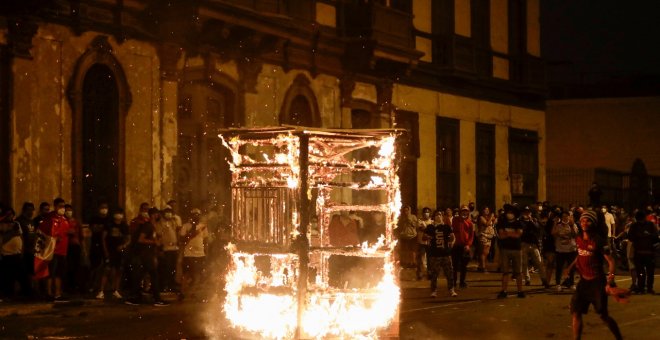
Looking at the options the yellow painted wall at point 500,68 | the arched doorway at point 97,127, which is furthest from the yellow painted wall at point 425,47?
the arched doorway at point 97,127

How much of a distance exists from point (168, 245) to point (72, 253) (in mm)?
1712

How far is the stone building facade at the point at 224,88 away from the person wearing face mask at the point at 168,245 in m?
1.77

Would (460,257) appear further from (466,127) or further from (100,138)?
(466,127)

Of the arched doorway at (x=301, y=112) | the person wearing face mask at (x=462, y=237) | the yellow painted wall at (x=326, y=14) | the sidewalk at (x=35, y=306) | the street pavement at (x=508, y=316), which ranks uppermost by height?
the yellow painted wall at (x=326, y=14)

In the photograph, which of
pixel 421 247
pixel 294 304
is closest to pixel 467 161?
pixel 421 247

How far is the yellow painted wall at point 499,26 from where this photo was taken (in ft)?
108

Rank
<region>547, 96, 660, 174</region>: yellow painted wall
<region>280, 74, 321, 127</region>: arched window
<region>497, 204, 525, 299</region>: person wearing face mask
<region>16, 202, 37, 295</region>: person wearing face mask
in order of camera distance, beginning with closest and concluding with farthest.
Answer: <region>16, 202, 37, 295</region>: person wearing face mask < <region>497, 204, 525, 299</region>: person wearing face mask < <region>280, 74, 321, 127</region>: arched window < <region>547, 96, 660, 174</region>: yellow painted wall

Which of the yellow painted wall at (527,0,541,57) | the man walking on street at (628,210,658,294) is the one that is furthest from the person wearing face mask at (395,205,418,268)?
the yellow painted wall at (527,0,541,57)

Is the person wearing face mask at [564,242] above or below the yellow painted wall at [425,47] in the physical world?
below

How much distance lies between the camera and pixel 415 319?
51.6 feet

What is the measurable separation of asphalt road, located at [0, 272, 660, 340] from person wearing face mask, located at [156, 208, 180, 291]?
1.52 feet

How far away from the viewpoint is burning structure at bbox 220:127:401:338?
11.1 metres

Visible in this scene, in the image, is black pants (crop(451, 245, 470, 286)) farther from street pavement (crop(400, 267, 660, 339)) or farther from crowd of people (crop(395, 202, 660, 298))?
street pavement (crop(400, 267, 660, 339))

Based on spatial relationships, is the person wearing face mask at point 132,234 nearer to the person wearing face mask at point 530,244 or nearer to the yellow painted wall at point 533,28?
the person wearing face mask at point 530,244
